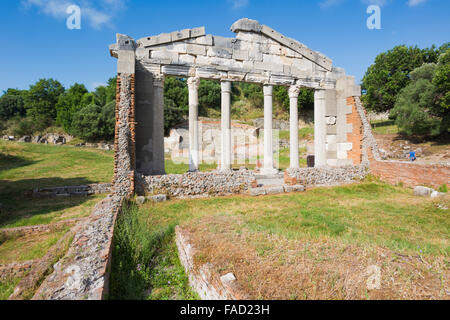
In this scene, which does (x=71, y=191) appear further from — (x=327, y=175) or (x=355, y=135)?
(x=355, y=135)

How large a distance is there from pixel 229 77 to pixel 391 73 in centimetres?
3821

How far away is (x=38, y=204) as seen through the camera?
9.29 m

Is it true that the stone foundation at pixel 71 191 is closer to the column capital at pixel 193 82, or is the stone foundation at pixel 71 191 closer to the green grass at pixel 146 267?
the column capital at pixel 193 82

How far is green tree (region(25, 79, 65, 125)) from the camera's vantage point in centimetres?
5112

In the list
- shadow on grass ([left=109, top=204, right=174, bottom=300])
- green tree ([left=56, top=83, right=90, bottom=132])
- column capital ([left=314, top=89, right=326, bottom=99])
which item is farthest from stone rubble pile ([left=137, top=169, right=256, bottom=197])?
green tree ([left=56, top=83, right=90, bottom=132])

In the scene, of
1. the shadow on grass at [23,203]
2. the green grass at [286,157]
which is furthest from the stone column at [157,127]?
the green grass at [286,157]

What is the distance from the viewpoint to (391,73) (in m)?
38.2

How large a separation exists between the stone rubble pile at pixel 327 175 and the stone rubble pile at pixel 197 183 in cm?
247

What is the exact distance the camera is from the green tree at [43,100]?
51125 mm

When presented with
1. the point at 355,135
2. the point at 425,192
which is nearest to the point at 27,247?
the point at 425,192

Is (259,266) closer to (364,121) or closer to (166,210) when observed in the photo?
(166,210)

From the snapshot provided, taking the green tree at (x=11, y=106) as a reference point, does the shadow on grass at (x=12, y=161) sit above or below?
below

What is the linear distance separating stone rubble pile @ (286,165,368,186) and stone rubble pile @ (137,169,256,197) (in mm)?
2466
